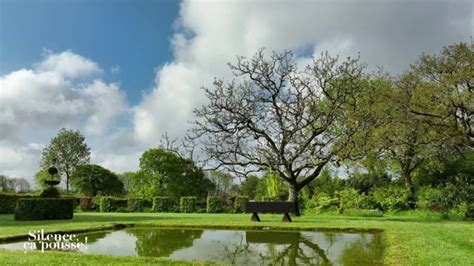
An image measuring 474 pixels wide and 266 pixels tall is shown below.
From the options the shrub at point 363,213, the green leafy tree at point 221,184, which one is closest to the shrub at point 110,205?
the shrub at point 363,213

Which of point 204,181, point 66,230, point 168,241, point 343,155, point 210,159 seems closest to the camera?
point 168,241

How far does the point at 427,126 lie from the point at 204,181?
33031mm

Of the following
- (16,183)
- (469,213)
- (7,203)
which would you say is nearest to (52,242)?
(7,203)

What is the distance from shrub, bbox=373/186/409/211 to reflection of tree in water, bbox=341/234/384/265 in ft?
50.9

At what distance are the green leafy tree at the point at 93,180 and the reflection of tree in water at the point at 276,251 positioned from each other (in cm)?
4006

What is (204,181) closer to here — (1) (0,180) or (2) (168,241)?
(1) (0,180)

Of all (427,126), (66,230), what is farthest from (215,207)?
(66,230)

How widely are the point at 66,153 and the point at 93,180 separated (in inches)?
195

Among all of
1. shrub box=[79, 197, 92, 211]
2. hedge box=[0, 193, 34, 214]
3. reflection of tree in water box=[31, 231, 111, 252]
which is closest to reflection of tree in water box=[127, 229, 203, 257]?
reflection of tree in water box=[31, 231, 111, 252]

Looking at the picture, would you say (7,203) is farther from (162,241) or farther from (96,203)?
(162,241)

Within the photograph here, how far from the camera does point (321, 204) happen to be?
2795 cm

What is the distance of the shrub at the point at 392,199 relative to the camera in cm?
2642

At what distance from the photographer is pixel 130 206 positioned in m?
32.8

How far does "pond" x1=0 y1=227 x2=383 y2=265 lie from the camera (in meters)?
8.74
